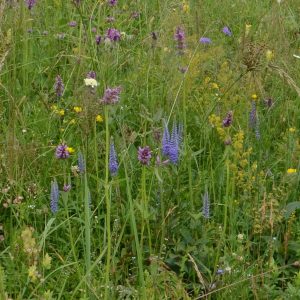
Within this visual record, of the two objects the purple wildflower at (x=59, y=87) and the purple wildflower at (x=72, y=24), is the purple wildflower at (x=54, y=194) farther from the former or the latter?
the purple wildflower at (x=72, y=24)

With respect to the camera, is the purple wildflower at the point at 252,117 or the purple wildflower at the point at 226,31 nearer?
the purple wildflower at the point at 252,117

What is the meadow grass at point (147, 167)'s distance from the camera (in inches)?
68.4

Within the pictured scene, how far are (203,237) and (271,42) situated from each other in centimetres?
134

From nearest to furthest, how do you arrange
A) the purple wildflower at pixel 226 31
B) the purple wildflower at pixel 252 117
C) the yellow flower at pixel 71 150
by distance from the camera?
1. the yellow flower at pixel 71 150
2. the purple wildflower at pixel 252 117
3. the purple wildflower at pixel 226 31


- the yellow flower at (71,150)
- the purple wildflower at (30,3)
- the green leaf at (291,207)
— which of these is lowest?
the green leaf at (291,207)

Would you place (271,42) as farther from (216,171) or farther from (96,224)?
(96,224)

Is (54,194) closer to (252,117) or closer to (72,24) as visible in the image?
(252,117)

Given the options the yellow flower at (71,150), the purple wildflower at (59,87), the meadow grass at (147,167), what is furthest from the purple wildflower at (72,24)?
the yellow flower at (71,150)

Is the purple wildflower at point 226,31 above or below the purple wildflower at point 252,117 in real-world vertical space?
above

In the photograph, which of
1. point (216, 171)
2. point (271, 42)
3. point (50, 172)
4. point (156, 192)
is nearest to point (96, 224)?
point (156, 192)

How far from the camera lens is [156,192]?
2.09m

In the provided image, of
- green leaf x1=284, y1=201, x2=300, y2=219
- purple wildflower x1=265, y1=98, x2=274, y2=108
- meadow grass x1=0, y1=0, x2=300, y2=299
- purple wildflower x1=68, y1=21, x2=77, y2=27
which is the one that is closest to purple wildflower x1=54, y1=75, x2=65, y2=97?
meadow grass x1=0, y1=0, x2=300, y2=299

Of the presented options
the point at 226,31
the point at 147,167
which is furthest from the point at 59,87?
the point at 226,31

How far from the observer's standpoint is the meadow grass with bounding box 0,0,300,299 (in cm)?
174
